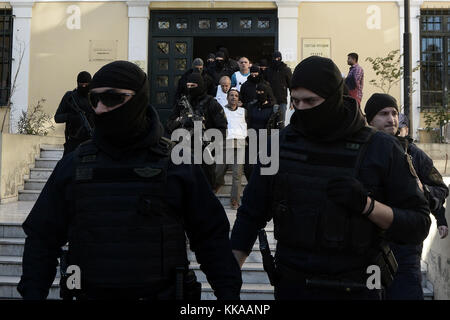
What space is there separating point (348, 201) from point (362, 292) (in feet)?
1.40

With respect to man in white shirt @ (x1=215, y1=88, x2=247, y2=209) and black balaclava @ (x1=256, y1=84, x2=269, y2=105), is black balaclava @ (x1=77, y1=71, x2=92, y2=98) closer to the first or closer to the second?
man in white shirt @ (x1=215, y1=88, x2=247, y2=209)

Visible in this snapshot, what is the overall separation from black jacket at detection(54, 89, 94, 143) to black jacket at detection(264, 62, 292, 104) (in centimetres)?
389

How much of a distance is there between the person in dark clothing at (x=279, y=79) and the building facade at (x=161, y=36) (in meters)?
2.88

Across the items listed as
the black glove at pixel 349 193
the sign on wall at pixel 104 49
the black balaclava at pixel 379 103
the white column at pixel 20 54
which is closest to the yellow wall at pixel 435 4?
the sign on wall at pixel 104 49

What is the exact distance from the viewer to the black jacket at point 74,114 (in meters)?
6.32

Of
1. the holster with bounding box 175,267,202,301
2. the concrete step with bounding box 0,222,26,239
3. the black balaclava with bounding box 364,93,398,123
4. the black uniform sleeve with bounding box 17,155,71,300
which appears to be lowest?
the concrete step with bounding box 0,222,26,239

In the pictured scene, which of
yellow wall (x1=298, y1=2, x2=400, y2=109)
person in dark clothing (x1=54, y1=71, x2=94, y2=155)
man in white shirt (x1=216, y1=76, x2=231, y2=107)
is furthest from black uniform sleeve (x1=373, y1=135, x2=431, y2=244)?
yellow wall (x1=298, y1=2, x2=400, y2=109)

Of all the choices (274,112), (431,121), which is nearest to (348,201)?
(274,112)

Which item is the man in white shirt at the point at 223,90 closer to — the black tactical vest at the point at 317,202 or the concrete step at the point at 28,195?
the concrete step at the point at 28,195

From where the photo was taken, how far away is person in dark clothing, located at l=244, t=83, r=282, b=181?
719 centimetres

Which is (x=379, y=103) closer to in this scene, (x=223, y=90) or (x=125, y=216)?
(x=125, y=216)

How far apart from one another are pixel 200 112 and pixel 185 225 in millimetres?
4327
